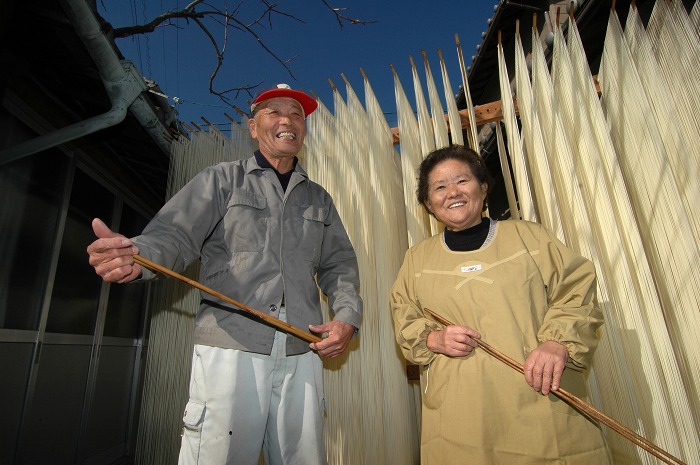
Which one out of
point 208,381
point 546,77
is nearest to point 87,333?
point 208,381

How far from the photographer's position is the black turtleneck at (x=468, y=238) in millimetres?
1331

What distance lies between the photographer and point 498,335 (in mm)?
1130

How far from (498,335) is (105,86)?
2.46 metres

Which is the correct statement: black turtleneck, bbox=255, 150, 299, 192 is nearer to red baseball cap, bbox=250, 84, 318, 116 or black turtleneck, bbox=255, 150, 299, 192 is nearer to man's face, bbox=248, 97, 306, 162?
man's face, bbox=248, 97, 306, 162

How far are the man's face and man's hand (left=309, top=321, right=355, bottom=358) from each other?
74cm

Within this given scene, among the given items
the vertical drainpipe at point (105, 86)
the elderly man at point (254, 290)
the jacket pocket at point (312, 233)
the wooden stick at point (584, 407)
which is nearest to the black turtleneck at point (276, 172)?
the elderly man at point (254, 290)

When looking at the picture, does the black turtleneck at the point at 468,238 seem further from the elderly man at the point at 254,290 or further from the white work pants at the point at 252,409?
the white work pants at the point at 252,409

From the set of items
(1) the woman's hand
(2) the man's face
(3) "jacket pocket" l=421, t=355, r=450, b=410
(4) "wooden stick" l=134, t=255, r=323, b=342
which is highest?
(2) the man's face

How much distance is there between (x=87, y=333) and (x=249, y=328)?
103 inches

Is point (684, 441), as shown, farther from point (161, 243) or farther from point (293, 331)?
point (161, 243)

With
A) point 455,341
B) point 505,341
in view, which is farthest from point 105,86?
point 505,341

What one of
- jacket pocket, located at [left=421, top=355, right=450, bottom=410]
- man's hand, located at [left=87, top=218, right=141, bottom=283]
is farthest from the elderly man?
jacket pocket, located at [left=421, top=355, right=450, bottom=410]

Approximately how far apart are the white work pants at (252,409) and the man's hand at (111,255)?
1.27 ft

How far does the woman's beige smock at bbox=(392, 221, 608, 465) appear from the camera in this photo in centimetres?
103
